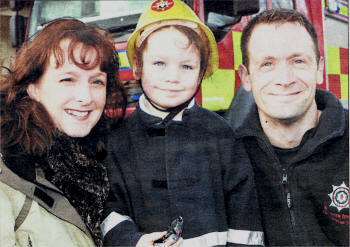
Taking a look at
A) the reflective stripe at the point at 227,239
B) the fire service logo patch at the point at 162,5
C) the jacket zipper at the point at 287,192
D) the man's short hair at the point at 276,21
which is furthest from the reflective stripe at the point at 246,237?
the fire service logo patch at the point at 162,5

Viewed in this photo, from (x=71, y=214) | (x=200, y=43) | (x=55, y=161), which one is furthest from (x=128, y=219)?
(x=200, y=43)

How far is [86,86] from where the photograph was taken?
138 cm

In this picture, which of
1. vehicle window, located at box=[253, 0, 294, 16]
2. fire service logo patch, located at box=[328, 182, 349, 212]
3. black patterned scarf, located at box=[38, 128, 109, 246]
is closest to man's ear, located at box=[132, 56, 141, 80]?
black patterned scarf, located at box=[38, 128, 109, 246]

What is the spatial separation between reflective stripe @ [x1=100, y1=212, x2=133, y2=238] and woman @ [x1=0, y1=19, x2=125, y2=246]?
3 cm

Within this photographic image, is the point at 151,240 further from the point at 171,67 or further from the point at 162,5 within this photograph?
the point at 162,5

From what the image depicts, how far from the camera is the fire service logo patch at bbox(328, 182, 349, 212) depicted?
1.34 metres

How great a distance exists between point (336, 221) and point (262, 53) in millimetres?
595

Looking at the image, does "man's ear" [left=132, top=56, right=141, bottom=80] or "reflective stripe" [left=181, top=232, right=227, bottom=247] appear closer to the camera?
"reflective stripe" [left=181, top=232, right=227, bottom=247]

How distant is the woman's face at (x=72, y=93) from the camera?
1.36 metres

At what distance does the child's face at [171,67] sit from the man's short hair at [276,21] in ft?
0.53

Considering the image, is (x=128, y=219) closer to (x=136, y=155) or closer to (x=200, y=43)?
(x=136, y=155)

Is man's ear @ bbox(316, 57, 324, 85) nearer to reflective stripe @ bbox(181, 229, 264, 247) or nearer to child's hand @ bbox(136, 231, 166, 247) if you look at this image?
reflective stripe @ bbox(181, 229, 264, 247)

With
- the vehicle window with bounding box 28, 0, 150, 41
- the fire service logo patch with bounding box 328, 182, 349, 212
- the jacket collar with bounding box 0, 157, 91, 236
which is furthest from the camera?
the vehicle window with bounding box 28, 0, 150, 41

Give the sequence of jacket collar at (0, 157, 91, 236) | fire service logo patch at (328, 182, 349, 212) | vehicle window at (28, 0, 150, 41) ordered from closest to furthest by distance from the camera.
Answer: jacket collar at (0, 157, 91, 236)
fire service logo patch at (328, 182, 349, 212)
vehicle window at (28, 0, 150, 41)
